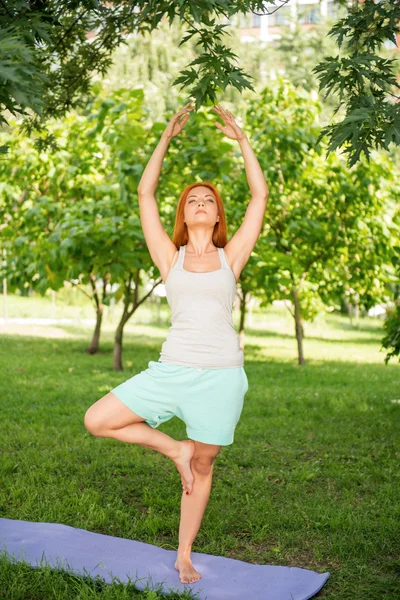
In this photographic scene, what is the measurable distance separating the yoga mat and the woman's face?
1.61m

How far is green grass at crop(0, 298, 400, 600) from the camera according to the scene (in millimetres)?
3744

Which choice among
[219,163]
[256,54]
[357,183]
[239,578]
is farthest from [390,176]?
[256,54]

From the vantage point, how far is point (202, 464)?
3373 millimetres

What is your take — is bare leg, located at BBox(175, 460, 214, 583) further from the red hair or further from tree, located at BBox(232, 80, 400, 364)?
tree, located at BBox(232, 80, 400, 364)

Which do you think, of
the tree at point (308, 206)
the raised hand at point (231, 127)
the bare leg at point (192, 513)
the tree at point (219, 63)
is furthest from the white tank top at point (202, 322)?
the tree at point (308, 206)

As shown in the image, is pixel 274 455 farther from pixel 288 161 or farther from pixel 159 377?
pixel 288 161

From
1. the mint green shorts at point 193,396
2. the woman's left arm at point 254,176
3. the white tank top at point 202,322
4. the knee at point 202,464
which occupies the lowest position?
the knee at point 202,464

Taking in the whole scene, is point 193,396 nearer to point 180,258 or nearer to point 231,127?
point 180,258

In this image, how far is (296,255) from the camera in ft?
38.8

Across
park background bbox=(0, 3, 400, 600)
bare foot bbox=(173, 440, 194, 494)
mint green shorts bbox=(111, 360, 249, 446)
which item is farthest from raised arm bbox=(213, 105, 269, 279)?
park background bbox=(0, 3, 400, 600)

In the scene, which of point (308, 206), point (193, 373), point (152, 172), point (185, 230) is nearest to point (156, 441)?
point (193, 373)

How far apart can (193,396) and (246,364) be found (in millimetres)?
8832

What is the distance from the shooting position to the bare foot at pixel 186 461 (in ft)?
10.9

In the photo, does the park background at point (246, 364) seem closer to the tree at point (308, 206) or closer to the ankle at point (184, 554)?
the tree at point (308, 206)
